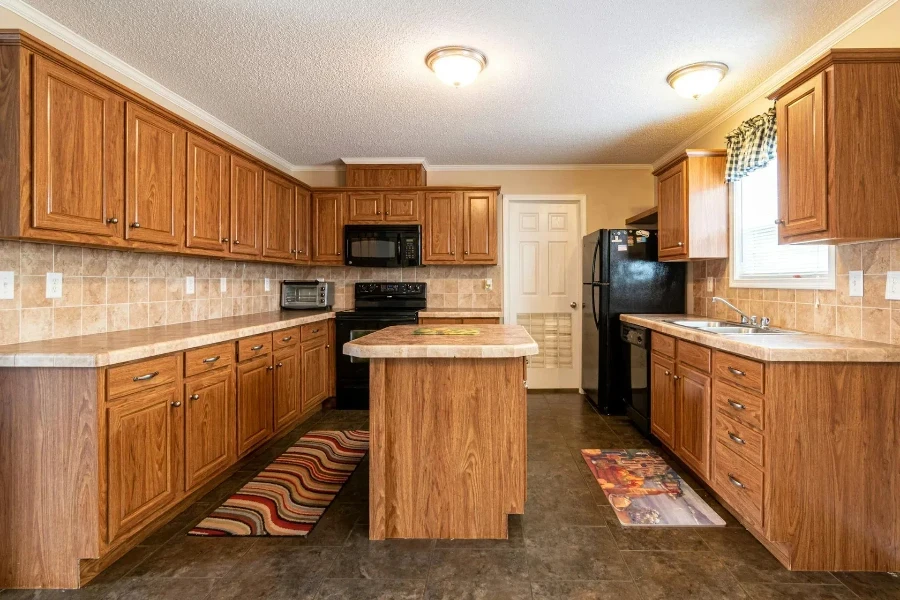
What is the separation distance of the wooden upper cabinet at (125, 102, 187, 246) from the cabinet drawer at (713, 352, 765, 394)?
3025mm

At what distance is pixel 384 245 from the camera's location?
4.45m

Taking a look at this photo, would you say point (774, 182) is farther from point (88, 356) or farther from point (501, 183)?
point (88, 356)

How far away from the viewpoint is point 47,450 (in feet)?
5.72

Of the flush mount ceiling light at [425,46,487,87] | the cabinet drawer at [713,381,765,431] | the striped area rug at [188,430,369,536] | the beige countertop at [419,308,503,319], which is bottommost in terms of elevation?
the striped area rug at [188,430,369,536]

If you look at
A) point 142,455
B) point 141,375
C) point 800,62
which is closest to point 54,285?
point 141,375

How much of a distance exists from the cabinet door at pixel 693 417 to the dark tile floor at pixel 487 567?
33 centimetres

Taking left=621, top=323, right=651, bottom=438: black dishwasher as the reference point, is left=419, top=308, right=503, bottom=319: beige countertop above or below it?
above

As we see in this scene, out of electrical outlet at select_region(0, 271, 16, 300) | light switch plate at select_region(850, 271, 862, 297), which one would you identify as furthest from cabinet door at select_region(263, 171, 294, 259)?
light switch plate at select_region(850, 271, 862, 297)

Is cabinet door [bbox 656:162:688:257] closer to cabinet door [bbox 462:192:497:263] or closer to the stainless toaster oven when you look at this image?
cabinet door [bbox 462:192:497:263]

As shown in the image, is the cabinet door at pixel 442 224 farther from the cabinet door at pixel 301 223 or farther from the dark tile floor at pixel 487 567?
the dark tile floor at pixel 487 567

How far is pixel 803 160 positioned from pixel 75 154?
10.6ft

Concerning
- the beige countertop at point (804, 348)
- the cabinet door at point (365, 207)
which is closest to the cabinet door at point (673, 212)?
the beige countertop at point (804, 348)

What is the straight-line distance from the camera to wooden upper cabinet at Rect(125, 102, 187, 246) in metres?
2.24

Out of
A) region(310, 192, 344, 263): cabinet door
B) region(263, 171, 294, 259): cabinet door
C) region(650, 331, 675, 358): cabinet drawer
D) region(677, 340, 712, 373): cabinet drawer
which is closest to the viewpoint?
region(677, 340, 712, 373): cabinet drawer
